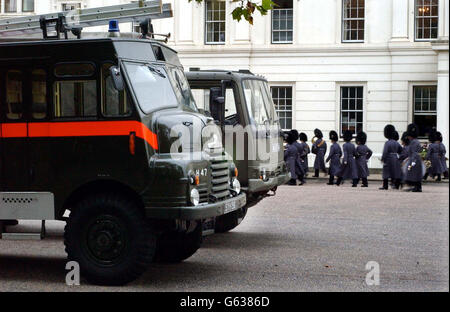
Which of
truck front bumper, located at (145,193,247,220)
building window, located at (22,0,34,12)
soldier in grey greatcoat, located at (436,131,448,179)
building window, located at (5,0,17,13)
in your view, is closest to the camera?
truck front bumper, located at (145,193,247,220)

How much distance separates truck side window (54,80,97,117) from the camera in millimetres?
9359

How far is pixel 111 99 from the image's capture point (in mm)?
9312

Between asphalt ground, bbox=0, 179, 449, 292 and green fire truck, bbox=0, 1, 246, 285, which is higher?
green fire truck, bbox=0, 1, 246, 285

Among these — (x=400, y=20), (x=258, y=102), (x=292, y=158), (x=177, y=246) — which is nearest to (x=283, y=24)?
(x=400, y=20)

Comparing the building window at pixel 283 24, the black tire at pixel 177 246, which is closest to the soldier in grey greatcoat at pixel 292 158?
the building window at pixel 283 24

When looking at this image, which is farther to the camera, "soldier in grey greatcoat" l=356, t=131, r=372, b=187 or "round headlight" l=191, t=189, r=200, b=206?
"soldier in grey greatcoat" l=356, t=131, r=372, b=187

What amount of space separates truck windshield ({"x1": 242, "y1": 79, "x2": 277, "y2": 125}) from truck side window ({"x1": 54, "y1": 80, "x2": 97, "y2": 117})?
4441 millimetres

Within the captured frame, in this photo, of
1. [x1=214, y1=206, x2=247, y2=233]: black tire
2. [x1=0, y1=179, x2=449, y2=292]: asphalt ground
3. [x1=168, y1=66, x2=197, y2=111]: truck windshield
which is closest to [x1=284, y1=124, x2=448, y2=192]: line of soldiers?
[x1=0, y1=179, x2=449, y2=292]: asphalt ground

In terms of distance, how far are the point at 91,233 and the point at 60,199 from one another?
1.85ft

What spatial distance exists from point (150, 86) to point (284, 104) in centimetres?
2520

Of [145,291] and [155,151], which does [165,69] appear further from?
[145,291]

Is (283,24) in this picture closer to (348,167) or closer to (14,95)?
(348,167)

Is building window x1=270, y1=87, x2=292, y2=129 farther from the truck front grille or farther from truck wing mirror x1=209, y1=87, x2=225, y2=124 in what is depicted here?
the truck front grille

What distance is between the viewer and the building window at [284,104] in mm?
34438
